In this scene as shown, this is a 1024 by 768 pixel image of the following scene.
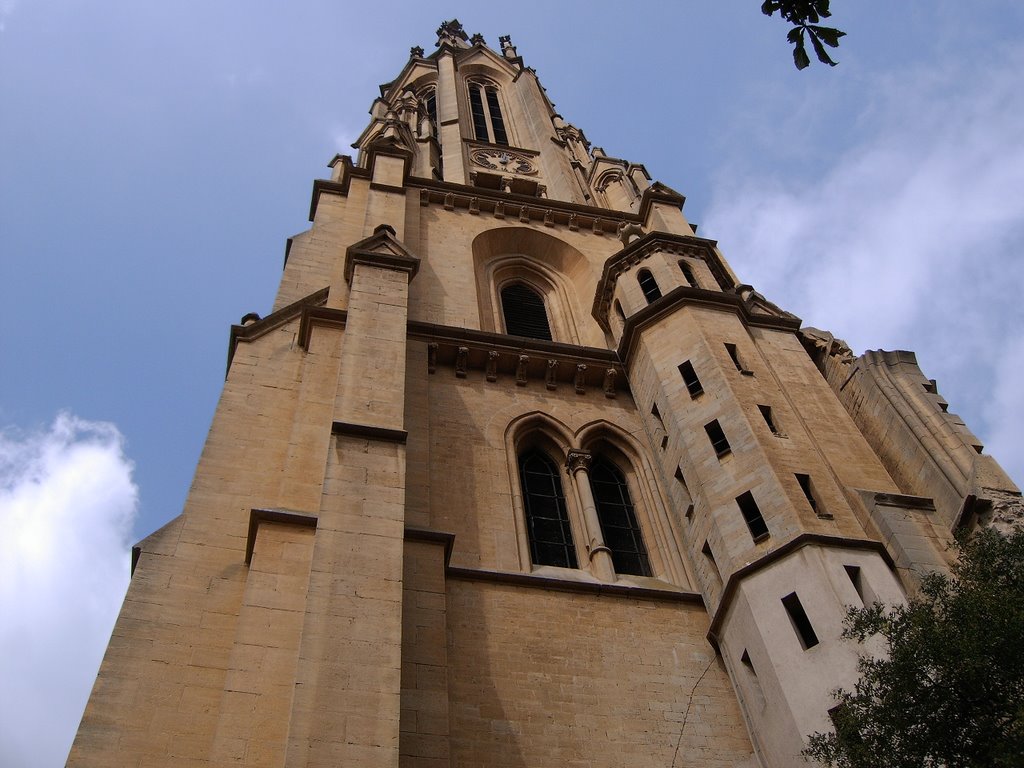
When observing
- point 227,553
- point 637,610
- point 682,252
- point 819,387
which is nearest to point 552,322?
point 682,252

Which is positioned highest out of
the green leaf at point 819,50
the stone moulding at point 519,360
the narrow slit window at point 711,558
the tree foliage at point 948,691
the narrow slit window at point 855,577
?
the stone moulding at point 519,360

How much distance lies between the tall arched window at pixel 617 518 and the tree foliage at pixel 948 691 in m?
6.58

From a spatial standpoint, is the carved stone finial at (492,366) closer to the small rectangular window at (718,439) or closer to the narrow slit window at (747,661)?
the small rectangular window at (718,439)

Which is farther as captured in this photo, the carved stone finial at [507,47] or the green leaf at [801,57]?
the carved stone finial at [507,47]

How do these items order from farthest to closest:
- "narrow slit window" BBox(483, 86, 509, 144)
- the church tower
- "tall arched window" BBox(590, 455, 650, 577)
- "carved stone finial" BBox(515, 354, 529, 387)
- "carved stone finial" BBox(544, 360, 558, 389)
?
"narrow slit window" BBox(483, 86, 509, 144) → "carved stone finial" BBox(544, 360, 558, 389) → "carved stone finial" BBox(515, 354, 529, 387) → "tall arched window" BBox(590, 455, 650, 577) → the church tower

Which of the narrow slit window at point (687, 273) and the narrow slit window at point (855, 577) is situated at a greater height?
the narrow slit window at point (687, 273)

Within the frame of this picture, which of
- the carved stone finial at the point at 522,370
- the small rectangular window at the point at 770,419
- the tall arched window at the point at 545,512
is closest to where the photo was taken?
the small rectangular window at the point at 770,419

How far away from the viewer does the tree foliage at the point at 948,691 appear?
782cm

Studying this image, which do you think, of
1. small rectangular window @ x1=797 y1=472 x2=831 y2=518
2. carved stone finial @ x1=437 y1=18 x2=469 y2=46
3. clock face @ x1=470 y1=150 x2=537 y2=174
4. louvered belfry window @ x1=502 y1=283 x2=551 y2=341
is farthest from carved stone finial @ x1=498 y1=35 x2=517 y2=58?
small rectangular window @ x1=797 y1=472 x2=831 y2=518

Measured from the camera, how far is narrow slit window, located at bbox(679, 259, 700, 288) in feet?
64.6

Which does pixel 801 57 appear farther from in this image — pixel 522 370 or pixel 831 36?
pixel 522 370

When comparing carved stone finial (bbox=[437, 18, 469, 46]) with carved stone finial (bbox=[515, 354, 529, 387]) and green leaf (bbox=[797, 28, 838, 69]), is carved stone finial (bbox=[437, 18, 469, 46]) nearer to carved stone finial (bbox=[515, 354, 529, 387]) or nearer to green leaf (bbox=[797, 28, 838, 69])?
carved stone finial (bbox=[515, 354, 529, 387])

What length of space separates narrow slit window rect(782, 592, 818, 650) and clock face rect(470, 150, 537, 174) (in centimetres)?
2249

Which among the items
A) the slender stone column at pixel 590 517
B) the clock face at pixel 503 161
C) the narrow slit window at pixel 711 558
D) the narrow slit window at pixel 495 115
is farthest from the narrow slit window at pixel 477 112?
the narrow slit window at pixel 711 558
